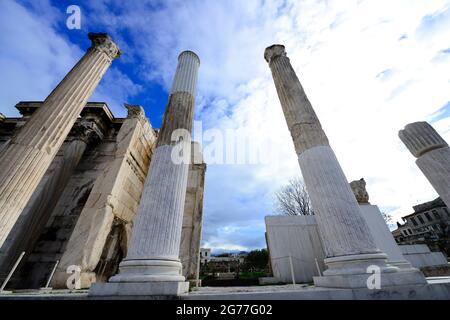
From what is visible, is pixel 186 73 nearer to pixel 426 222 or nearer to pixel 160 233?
pixel 160 233

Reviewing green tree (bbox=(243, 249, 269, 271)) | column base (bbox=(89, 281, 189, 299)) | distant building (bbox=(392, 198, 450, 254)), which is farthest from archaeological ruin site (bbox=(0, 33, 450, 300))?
distant building (bbox=(392, 198, 450, 254))

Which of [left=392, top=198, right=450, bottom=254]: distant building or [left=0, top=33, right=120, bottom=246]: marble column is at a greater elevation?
[left=392, top=198, right=450, bottom=254]: distant building

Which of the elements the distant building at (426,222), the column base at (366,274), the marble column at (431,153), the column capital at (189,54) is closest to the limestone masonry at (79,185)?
the column capital at (189,54)

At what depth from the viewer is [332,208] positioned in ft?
15.2

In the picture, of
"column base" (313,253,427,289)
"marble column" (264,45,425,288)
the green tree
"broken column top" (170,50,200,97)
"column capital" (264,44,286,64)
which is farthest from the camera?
the green tree

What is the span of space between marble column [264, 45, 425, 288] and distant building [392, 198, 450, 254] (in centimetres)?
4395

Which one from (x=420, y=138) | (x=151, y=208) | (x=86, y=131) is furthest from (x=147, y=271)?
(x=420, y=138)

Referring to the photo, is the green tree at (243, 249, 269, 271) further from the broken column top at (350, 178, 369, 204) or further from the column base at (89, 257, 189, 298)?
the column base at (89, 257, 189, 298)

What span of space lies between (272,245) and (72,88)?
37.1 feet

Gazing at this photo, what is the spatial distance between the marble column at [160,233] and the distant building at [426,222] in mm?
46986

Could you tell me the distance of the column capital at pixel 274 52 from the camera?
823 centimetres

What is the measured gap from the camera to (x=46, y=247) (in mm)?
7770

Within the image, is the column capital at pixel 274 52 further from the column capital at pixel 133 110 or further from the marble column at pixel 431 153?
the column capital at pixel 133 110

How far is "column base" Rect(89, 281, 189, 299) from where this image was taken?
327 centimetres
